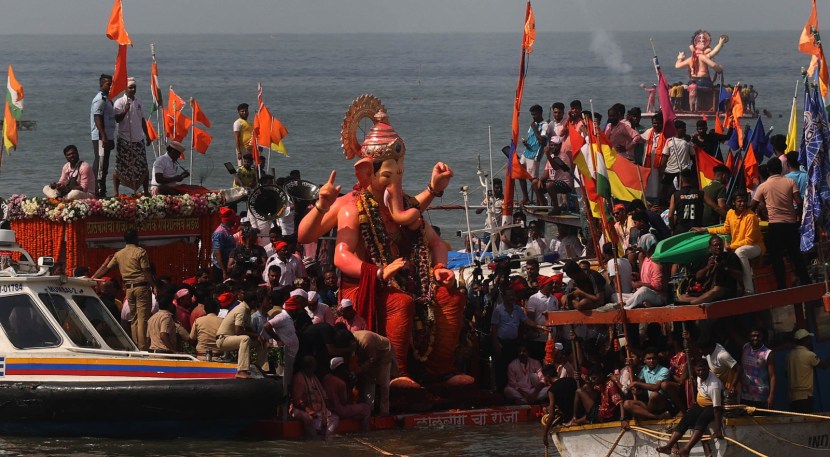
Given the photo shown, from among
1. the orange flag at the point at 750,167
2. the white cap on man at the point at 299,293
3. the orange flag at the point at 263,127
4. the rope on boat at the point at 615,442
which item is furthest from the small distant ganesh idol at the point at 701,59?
the rope on boat at the point at 615,442

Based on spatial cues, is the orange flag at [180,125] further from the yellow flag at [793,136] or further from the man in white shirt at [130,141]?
the yellow flag at [793,136]

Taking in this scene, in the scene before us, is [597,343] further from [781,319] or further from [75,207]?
[75,207]

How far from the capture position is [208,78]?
113625 millimetres

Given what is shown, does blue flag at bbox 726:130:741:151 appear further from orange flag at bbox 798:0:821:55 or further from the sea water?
the sea water

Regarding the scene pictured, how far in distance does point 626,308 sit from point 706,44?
41300mm

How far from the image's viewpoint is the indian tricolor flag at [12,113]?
84.8 feet

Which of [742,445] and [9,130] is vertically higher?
[9,130]

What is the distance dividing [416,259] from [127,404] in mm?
4123

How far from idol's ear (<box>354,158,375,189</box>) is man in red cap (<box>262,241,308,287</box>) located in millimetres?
1611

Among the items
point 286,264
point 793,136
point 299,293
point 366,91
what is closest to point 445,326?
point 299,293

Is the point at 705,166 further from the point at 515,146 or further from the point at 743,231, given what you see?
the point at 743,231

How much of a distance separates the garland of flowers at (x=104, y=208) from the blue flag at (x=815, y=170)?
8.47m

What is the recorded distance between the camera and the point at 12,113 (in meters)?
26.3

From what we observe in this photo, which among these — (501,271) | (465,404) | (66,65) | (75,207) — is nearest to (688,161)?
(501,271)
